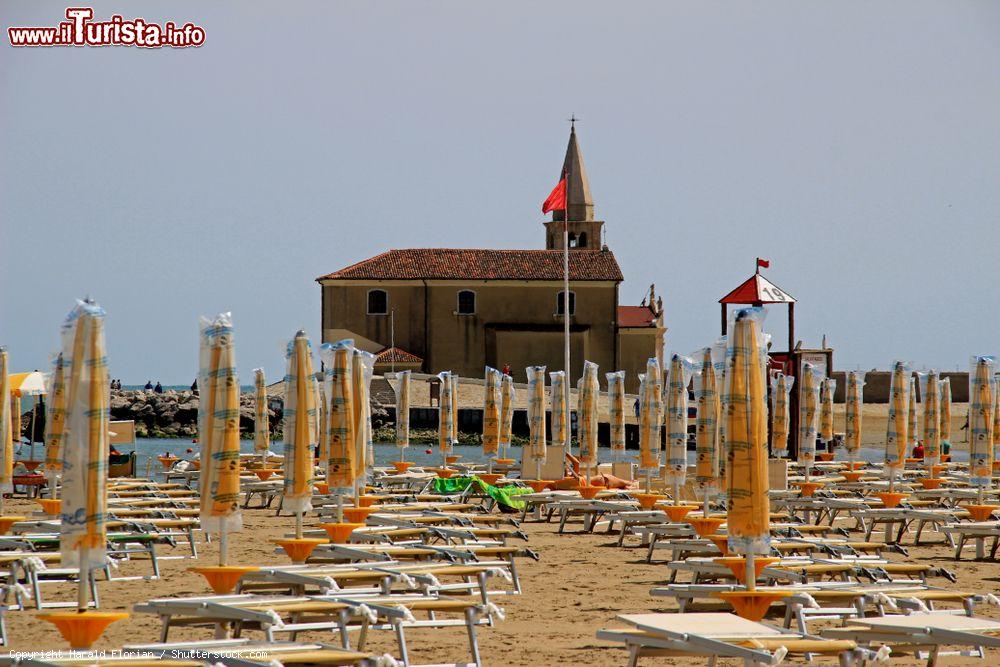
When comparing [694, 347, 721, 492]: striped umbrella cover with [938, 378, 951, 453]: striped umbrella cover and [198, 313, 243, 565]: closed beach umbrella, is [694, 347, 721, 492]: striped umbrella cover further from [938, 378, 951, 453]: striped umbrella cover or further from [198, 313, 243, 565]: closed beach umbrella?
[938, 378, 951, 453]: striped umbrella cover

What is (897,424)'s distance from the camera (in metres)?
16.6

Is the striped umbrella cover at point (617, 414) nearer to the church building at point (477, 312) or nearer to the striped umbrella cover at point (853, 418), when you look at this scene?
the striped umbrella cover at point (853, 418)

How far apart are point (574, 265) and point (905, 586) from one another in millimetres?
48881

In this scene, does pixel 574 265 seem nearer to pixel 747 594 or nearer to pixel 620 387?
pixel 620 387

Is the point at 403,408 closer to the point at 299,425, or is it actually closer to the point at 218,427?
the point at 299,425

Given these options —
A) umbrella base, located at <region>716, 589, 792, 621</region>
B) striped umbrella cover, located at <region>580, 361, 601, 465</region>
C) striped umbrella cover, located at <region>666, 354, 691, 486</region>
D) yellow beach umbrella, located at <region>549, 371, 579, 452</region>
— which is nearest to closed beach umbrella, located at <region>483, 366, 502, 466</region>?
yellow beach umbrella, located at <region>549, 371, 579, 452</region>

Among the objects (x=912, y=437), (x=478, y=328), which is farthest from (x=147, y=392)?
(x=912, y=437)

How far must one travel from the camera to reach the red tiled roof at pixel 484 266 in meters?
56.9

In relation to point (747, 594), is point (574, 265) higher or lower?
higher

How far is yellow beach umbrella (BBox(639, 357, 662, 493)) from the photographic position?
15.8 meters

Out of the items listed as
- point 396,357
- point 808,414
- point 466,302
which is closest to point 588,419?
point 808,414

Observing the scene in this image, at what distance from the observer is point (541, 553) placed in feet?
45.3

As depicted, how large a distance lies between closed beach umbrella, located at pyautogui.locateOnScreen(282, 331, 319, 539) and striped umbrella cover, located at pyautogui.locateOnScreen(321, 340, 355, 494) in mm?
1206

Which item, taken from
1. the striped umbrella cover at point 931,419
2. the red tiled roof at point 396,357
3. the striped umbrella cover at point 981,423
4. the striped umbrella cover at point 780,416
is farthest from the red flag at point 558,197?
the red tiled roof at point 396,357
